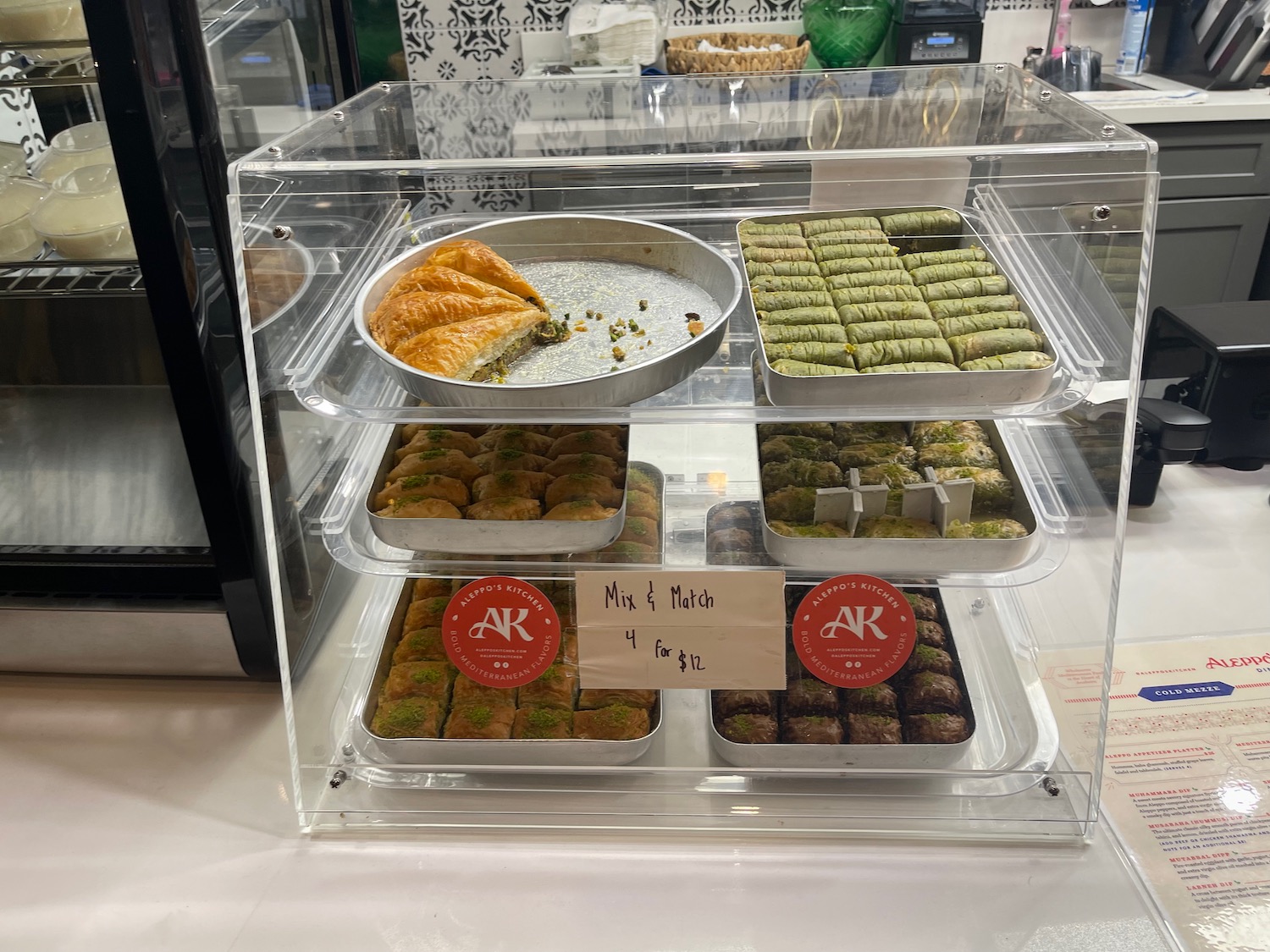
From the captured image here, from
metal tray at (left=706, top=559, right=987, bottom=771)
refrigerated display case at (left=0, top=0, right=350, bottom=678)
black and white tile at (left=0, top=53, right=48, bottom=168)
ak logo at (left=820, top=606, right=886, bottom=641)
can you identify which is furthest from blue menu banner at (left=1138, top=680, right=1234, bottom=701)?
black and white tile at (left=0, top=53, right=48, bottom=168)

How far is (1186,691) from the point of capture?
99 cm

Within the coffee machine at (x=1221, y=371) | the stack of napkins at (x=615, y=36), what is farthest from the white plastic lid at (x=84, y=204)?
the stack of napkins at (x=615, y=36)

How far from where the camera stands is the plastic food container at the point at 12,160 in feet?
3.55

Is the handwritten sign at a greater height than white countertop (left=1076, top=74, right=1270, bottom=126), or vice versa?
white countertop (left=1076, top=74, right=1270, bottom=126)

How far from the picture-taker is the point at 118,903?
833 mm

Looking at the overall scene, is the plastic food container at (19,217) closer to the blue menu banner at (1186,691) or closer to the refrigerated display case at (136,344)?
the refrigerated display case at (136,344)

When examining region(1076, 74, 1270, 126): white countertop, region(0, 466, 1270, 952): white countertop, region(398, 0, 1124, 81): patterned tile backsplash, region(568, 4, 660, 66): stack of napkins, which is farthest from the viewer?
region(398, 0, 1124, 81): patterned tile backsplash

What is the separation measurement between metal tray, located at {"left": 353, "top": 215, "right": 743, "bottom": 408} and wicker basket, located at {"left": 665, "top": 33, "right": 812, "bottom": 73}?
179 centimetres

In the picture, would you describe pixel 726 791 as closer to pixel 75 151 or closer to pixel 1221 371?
pixel 1221 371

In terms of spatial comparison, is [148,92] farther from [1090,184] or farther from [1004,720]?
[1004,720]

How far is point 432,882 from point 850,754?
402 millimetres

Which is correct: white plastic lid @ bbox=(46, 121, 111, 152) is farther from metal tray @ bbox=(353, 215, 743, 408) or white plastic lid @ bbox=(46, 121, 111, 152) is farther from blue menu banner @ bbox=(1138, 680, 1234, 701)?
blue menu banner @ bbox=(1138, 680, 1234, 701)

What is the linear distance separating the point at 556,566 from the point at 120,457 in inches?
24.9

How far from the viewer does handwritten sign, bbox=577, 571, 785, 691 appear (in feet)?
2.83
